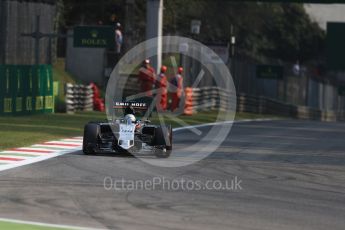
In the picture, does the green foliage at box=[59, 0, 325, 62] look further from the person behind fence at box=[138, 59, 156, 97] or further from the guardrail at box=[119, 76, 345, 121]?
the person behind fence at box=[138, 59, 156, 97]

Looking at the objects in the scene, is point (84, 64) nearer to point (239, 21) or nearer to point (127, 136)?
point (239, 21)

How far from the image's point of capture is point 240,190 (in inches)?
480

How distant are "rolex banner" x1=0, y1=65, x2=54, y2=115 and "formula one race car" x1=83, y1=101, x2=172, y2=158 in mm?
9352

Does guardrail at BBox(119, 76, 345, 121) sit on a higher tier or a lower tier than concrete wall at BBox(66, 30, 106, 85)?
lower

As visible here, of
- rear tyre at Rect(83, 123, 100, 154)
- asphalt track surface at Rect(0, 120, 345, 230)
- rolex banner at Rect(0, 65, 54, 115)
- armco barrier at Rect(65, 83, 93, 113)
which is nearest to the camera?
asphalt track surface at Rect(0, 120, 345, 230)

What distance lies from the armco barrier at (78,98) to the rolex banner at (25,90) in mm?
1034

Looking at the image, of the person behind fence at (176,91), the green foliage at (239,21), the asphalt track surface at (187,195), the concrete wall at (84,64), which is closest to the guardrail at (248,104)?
the green foliage at (239,21)

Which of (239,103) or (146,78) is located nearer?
(146,78)

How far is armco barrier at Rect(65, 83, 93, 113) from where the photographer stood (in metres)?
29.6

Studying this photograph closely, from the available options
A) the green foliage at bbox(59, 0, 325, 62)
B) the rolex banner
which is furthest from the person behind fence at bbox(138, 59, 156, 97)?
the green foliage at bbox(59, 0, 325, 62)

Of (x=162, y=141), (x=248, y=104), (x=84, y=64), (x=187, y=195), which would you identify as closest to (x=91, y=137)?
(x=162, y=141)

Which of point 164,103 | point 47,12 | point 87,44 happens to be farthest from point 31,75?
point 47,12

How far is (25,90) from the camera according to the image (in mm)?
26391

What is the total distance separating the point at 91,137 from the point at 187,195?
15.5ft
